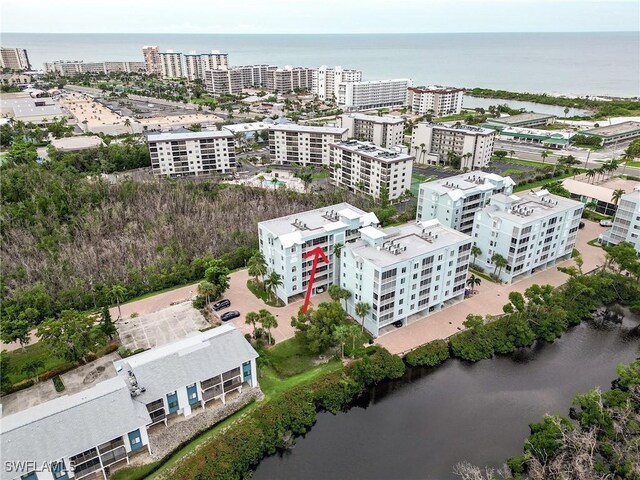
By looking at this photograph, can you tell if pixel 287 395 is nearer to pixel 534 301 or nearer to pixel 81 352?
pixel 81 352

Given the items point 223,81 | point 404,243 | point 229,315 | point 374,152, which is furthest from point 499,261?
point 223,81

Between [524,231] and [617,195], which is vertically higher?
[524,231]

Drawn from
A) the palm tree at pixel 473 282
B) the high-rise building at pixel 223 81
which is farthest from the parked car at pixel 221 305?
the high-rise building at pixel 223 81

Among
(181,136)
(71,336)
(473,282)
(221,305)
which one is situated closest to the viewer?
(71,336)

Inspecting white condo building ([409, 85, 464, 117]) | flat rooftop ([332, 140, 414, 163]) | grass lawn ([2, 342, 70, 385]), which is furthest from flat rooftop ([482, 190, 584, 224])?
white condo building ([409, 85, 464, 117])

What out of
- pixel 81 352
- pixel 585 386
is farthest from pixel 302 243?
pixel 585 386

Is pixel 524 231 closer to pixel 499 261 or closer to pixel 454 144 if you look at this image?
pixel 499 261

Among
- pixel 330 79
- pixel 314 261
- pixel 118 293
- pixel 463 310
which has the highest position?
pixel 330 79
